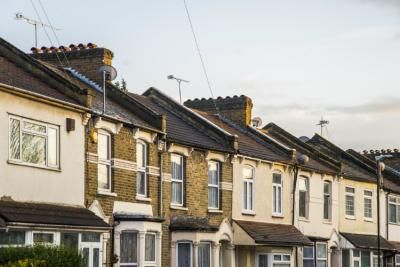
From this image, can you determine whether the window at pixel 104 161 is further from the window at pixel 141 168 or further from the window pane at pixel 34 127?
the window pane at pixel 34 127

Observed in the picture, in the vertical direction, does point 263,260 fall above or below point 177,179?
below

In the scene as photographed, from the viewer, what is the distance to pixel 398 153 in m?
58.9

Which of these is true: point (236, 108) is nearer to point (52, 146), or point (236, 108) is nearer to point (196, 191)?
point (196, 191)

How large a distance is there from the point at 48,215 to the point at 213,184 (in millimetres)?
11142

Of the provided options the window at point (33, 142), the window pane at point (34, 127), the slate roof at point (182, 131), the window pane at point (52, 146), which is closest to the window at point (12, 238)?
the window at point (33, 142)

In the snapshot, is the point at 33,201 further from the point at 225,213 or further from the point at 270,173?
the point at 270,173

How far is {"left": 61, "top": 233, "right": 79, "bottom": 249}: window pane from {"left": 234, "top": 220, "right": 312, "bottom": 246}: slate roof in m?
10.5

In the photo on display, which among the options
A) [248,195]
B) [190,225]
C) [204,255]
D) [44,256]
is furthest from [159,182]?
[44,256]

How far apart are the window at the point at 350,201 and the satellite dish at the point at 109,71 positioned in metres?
16.5

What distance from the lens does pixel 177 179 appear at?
33188 mm

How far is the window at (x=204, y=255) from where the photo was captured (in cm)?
3350

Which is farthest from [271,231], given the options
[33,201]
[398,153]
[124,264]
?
[398,153]

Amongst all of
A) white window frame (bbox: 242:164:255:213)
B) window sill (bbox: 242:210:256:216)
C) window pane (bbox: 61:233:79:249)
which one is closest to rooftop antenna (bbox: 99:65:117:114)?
window pane (bbox: 61:233:79:249)

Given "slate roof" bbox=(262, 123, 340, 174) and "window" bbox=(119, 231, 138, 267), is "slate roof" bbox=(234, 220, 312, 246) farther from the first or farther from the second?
"window" bbox=(119, 231, 138, 267)
